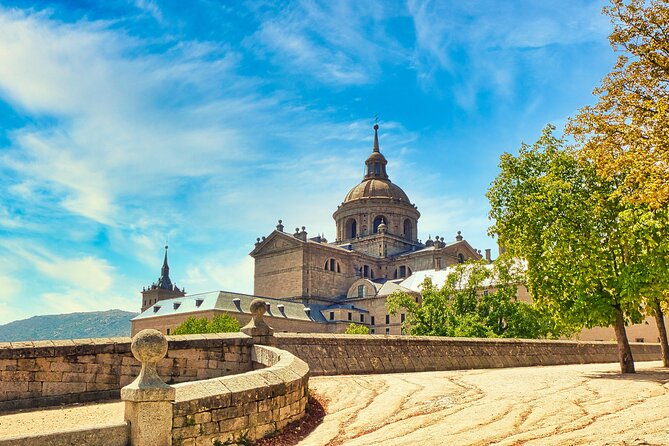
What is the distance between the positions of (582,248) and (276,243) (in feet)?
210

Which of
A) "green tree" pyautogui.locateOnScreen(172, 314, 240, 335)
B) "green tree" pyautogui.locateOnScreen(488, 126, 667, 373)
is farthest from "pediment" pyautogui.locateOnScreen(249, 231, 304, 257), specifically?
"green tree" pyautogui.locateOnScreen(488, 126, 667, 373)

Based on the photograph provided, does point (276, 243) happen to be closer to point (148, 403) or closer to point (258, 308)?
point (258, 308)

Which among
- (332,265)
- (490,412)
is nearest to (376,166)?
(332,265)

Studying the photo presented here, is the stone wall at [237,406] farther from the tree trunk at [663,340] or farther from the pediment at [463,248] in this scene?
the pediment at [463,248]

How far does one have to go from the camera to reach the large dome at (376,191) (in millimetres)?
86250

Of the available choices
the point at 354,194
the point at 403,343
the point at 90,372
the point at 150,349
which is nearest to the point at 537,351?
the point at 403,343

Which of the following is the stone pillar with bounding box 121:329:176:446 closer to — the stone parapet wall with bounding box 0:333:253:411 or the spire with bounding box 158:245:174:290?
the stone parapet wall with bounding box 0:333:253:411

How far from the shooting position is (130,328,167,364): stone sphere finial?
7.44 meters

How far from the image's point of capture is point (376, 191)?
86.6 metres

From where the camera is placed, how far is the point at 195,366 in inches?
493

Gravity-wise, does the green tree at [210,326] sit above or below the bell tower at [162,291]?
below

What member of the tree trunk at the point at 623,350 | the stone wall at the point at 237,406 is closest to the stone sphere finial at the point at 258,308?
the stone wall at the point at 237,406

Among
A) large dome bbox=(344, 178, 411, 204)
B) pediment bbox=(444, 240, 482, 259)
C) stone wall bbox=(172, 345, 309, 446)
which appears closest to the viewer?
stone wall bbox=(172, 345, 309, 446)

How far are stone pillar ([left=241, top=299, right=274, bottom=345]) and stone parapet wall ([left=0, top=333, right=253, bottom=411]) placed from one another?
2.24 feet
